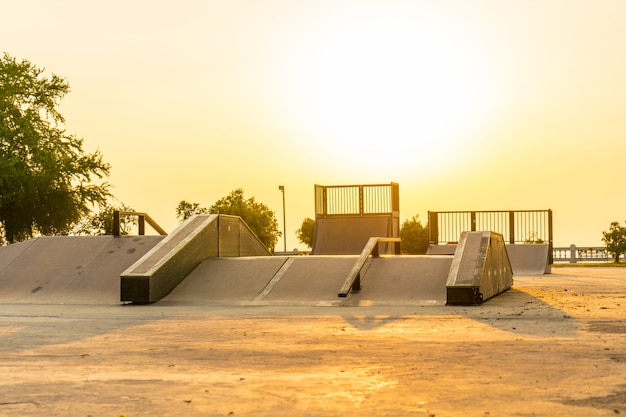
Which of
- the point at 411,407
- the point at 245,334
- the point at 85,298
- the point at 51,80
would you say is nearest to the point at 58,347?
the point at 245,334

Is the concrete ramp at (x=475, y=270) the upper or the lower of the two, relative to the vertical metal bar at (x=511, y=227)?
lower

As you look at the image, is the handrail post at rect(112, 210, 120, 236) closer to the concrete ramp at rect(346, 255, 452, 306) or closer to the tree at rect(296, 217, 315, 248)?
the concrete ramp at rect(346, 255, 452, 306)

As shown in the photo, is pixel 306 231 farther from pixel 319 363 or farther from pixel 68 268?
pixel 319 363

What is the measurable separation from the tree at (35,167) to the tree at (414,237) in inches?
1831

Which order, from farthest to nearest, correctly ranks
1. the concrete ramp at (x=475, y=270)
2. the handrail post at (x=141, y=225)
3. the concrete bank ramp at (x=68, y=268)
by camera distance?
the handrail post at (x=141, y=225) < the concrete bank ramp at (x=68, y=268) < the concrete ramp at (x=475, y=270)

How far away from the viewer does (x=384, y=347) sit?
9250mm

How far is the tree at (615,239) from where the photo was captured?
5166 centimetres

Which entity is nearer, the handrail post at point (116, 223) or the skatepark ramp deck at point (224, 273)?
the skatepark ramp deck at point (224, 273)

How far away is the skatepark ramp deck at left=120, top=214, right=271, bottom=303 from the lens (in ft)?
53.8

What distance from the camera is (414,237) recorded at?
292 ft

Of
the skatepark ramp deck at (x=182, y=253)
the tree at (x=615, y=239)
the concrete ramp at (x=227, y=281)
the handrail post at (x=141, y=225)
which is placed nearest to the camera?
the skatepark ramp deck at (x=182, y=253)

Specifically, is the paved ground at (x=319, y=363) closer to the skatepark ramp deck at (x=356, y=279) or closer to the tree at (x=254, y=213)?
the skatepark ramp deck at (x=356, y=279)

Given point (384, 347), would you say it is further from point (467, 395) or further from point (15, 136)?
point (15, 136)

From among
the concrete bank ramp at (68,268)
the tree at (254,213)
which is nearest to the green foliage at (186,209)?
the tree at (254,213)
